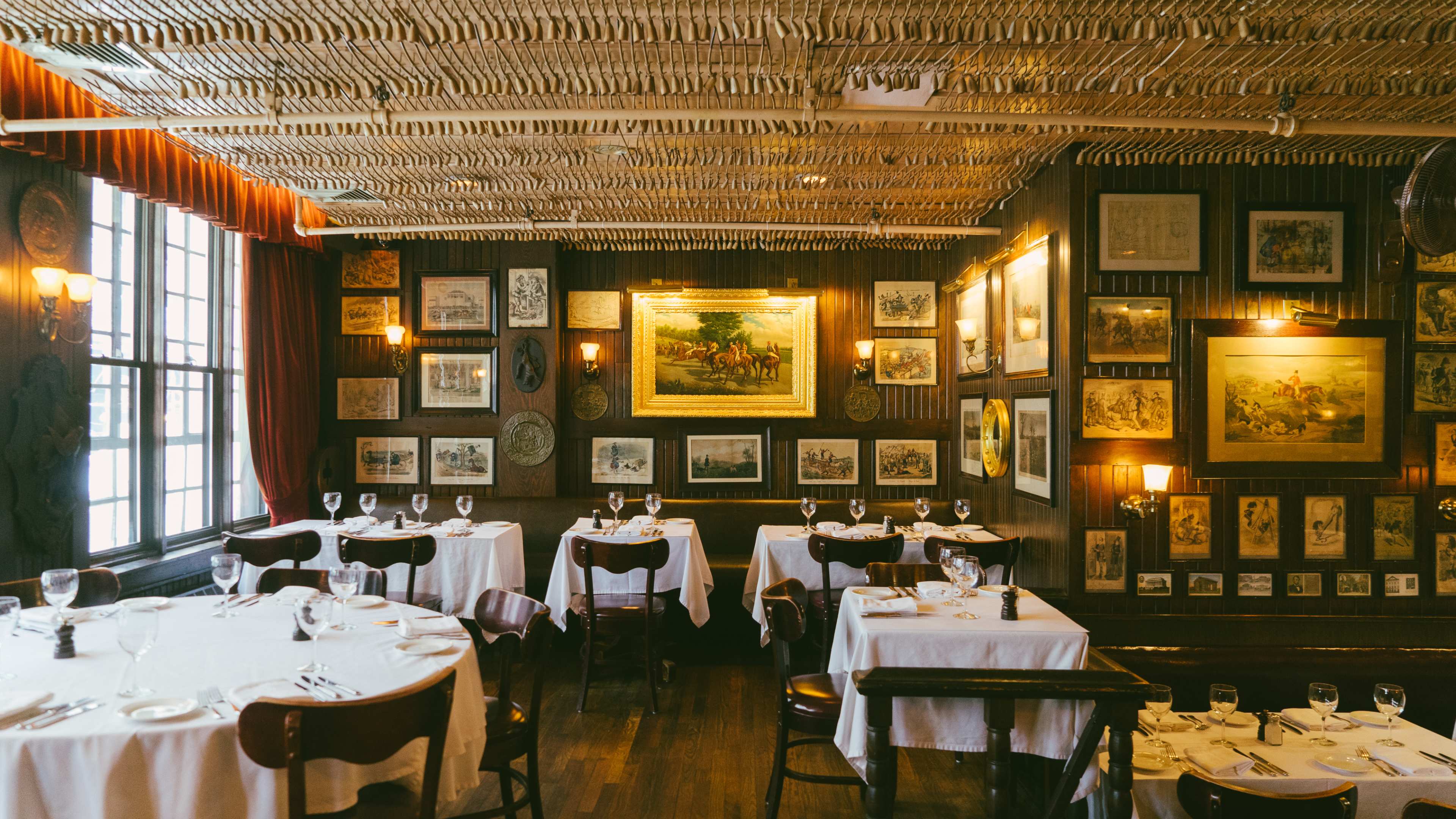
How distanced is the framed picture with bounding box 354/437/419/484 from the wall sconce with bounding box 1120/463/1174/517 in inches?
227

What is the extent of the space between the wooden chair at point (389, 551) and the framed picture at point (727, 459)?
9.21ft

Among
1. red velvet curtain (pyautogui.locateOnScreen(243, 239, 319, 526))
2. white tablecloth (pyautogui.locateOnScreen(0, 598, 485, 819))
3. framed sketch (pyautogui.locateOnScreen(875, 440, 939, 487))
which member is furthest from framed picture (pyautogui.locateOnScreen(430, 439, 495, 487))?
white tablecloth (pyautogui.locateOnScreen(0, 598, 485, 819))

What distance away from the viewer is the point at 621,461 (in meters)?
6.92

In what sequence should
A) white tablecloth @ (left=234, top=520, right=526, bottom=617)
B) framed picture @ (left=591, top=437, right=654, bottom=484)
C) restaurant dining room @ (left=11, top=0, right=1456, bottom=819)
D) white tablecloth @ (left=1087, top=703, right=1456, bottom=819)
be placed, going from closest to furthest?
white tablecloth @ (left=1087, top=703, right=1456, bottom=819) < restaurant dining room @ (left=11, top=0, right=1456, bottom=819) < white tablecloth @ (left=234, top=520, right=526, bottom=617) < framed picture @ (left=591, top=437, right=654, bottom=484)

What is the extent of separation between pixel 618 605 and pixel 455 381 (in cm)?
312

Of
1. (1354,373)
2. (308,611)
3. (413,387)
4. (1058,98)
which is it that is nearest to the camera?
(308,611)

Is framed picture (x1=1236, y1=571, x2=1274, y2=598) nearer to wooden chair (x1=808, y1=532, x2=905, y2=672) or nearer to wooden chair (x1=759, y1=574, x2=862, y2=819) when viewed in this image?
wooden chair (x1=808, y1=532, x2=905, y2=672)

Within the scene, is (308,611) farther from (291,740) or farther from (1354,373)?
(1354,373)

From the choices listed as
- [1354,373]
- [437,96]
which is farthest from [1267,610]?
[437,96]

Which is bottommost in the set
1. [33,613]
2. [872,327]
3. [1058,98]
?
[33,613]

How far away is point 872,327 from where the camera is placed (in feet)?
22.6

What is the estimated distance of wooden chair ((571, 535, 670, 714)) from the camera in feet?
14.5

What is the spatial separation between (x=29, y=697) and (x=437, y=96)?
3007mm

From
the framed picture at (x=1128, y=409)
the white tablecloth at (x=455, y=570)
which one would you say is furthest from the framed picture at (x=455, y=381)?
the framed picture at (x=1128, y=409)
